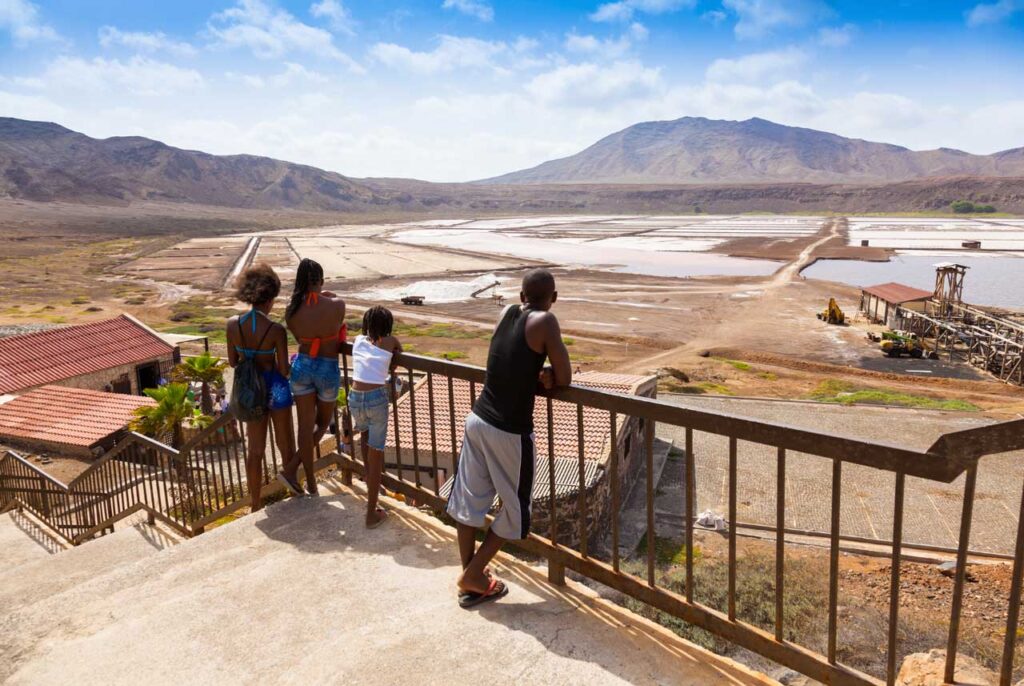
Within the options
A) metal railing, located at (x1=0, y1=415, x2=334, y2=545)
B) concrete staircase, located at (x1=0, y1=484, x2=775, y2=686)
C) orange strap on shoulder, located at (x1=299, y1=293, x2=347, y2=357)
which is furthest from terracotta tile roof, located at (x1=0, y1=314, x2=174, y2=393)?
orange strap on shoulder, located at (x1=299, y1=293, x2=347, y2=357)

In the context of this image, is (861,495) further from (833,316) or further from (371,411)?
(833,316)

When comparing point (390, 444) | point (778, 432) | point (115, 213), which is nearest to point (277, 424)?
point (778, 432)

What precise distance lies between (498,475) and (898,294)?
45.2 m

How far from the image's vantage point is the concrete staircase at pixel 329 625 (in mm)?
3471

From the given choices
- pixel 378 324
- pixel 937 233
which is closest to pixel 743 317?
pixel 378 324

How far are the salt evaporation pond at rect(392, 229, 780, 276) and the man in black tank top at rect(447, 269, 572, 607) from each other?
63.7m

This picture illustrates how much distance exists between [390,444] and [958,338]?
35.4m

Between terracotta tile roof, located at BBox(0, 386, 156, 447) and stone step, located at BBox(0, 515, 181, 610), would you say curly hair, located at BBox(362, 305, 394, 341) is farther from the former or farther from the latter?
terracotta tile roof, located at BBox(0, 386, 156, 447)

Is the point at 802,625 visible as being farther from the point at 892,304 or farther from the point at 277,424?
the point at 892,304

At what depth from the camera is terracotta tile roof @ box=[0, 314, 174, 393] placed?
22.8 m

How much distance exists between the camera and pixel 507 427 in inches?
148

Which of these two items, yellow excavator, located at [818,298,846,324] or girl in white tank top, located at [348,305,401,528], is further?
yellow excavator, located at [818,298,846,324]

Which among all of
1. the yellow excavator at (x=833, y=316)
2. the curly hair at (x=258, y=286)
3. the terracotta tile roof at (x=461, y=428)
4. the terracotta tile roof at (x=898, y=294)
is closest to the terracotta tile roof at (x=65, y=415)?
the terracotta tile roof at (x=461, y=428)

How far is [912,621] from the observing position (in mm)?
10461
